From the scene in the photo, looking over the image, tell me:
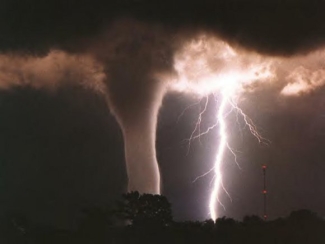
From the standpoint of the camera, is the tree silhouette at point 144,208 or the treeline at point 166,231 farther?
the tree silhouette at point 144,208

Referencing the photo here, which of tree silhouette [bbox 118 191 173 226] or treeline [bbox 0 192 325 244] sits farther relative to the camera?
tree silhouette [bbox 118 191 173 226]

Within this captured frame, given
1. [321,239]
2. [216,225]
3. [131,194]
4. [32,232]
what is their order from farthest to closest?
[131,194], [32,232], [216,225], [321,239]

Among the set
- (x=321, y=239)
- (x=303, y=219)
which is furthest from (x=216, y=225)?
(x=321, y=239)

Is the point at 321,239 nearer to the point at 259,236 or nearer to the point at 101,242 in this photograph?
the point at 259,236

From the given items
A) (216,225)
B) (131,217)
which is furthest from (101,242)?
(131,217)

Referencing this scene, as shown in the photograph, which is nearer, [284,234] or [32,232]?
[284,234]

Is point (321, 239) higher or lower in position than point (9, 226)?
lower

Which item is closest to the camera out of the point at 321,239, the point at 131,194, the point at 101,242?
the point at 321,239

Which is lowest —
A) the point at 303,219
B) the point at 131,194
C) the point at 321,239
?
the point at 321,239
